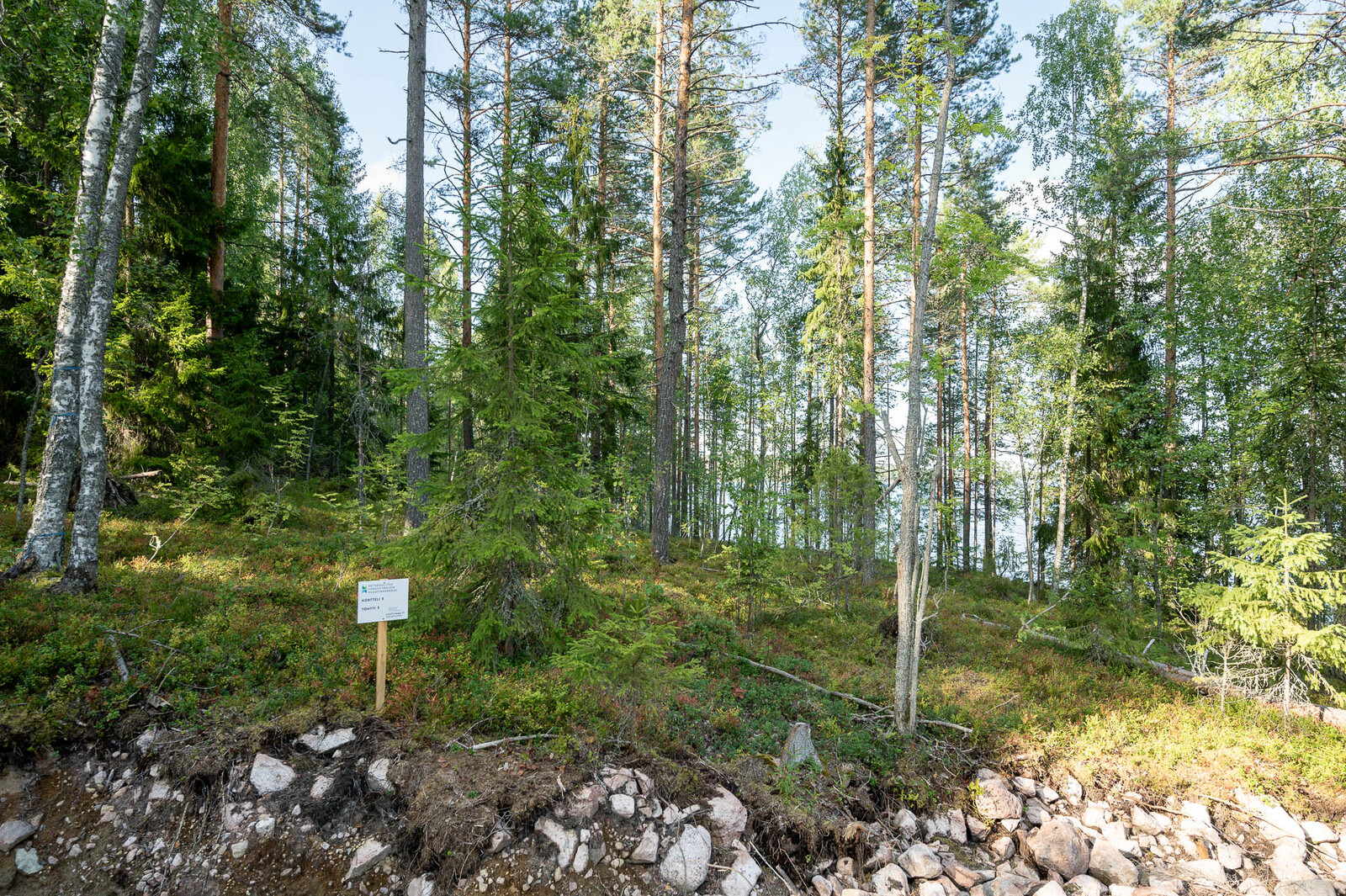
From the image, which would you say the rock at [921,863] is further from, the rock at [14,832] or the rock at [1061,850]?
the rock at [14,832]

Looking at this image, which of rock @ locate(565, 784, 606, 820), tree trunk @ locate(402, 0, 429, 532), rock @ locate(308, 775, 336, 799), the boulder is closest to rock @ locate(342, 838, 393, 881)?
rock @ locate(308, 775, 336, 799)

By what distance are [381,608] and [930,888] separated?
5151 millimetres

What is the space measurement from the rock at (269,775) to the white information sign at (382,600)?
113 cm

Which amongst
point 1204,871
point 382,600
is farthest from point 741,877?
point 1204,871

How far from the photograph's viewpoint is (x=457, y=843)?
3707 mm

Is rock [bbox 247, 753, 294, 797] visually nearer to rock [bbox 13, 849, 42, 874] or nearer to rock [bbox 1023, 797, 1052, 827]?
rock [bbox 13, 849, 42, 874]

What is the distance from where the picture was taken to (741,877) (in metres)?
3.99

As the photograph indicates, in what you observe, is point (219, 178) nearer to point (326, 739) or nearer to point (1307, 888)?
point (326, 739)

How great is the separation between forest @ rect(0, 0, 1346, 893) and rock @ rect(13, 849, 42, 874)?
86cm

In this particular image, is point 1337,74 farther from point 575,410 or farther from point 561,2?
point 561,2

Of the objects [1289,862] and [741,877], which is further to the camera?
[1289,862]

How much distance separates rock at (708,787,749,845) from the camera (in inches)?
168

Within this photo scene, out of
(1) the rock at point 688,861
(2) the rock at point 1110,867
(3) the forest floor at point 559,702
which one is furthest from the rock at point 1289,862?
(1) the rock at point 688,861

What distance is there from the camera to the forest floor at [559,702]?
4.39 metres
